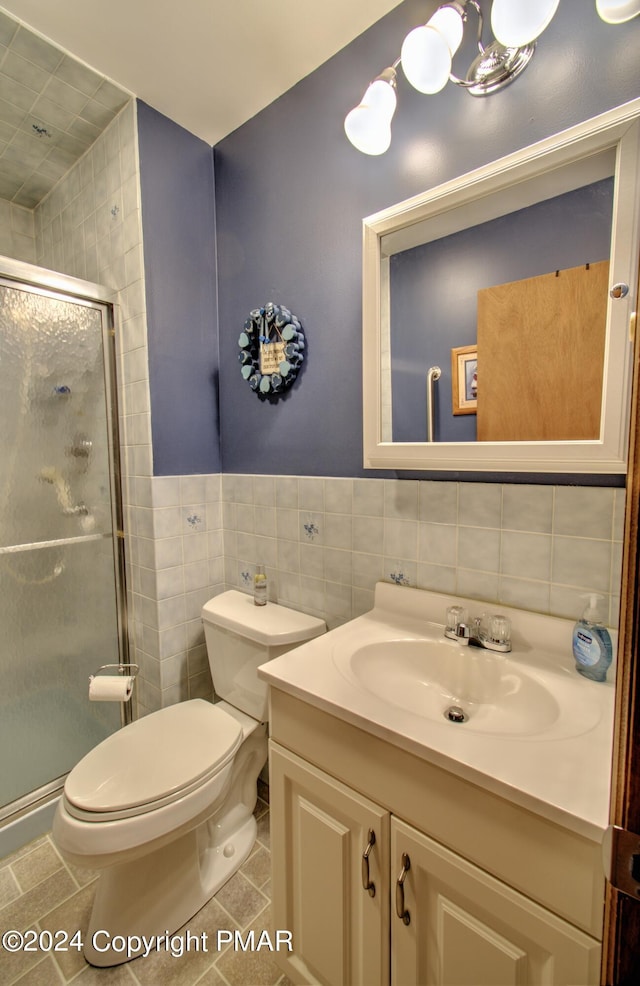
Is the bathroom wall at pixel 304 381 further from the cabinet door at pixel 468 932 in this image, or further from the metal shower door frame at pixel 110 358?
the cabinet door at pixel 468 932

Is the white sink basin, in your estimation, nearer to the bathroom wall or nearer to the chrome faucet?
the chrome faucet

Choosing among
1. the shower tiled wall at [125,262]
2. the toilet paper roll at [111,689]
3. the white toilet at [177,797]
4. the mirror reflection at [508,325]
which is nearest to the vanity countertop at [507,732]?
the white toilet at [177,797]

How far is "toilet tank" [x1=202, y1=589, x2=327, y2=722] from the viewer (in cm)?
123

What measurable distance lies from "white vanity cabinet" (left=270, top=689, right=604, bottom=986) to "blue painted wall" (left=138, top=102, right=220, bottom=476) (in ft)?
3.37

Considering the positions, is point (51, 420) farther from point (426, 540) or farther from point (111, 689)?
point (426, 540)

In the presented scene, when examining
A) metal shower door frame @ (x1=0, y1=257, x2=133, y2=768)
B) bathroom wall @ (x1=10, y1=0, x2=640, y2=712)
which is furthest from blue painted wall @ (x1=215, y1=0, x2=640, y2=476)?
metal shower door frame @ (x1=0, y1=257, x2=133, y2=768)

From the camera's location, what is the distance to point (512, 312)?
897 mm

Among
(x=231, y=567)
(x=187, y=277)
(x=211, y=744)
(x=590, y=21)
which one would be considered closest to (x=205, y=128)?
(x=187, y=277)

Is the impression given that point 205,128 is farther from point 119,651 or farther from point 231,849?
point 231,849

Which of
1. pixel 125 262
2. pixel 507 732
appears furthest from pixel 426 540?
pixel 125 262

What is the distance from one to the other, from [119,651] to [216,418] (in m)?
1.03

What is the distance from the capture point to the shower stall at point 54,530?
55.1 inches

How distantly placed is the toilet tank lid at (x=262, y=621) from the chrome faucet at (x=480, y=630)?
450mm

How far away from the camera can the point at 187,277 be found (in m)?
1.53
